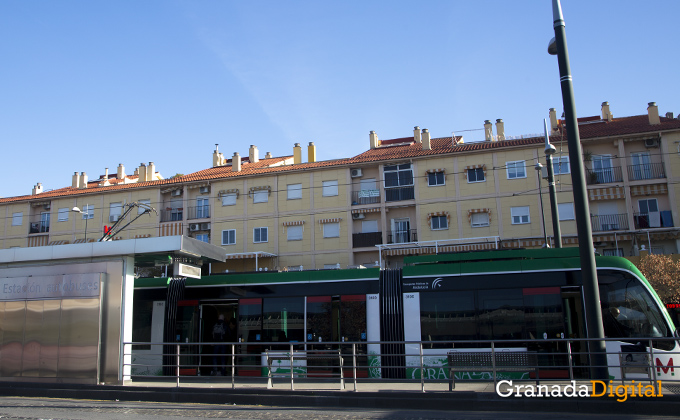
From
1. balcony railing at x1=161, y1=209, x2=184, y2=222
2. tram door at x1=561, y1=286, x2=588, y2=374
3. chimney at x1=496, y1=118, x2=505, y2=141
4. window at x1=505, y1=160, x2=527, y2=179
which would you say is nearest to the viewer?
tram door at x1=561, y1=286, x2=588, y2=374

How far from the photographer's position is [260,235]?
40.1m

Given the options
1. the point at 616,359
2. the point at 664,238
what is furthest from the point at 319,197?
the point at 616,359

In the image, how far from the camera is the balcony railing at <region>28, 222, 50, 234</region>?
46.0 meters

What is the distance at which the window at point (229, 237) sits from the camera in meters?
40.6

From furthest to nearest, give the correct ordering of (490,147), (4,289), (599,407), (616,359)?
(490,147)
(4,289)
(616,359)
(599,407)

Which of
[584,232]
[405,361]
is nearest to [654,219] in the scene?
[405,361]

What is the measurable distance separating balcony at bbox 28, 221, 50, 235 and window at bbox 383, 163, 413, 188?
27606mm

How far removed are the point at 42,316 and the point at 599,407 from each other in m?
13.3

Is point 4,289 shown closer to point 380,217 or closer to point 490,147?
point 380,217

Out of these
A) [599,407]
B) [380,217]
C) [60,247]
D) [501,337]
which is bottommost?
[599,407]

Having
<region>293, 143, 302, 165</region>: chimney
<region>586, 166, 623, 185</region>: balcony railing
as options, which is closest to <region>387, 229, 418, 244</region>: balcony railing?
<region>586, 166, 623, 185</region>: balcony railing

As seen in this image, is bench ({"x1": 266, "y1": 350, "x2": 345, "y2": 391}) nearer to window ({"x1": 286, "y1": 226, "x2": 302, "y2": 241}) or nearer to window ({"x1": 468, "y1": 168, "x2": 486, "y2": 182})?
window ({"x1": 468, "y1": 168, "x2": 486, "y2": 182})

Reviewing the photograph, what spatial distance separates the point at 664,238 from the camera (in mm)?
34000

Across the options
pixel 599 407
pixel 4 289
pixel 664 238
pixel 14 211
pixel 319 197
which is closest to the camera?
pixel 599 407
